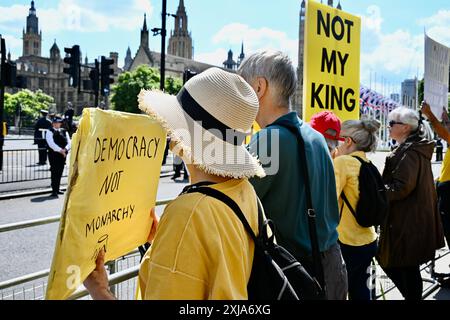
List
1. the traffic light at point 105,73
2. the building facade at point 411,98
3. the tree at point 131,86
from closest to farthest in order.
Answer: the traffic light at point 105,73 < the building facade at point 411,98 < the tree at point 131,86

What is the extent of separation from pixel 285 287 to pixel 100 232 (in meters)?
0.57

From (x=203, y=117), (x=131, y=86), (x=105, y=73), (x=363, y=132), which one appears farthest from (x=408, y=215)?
(x=131, y=86)

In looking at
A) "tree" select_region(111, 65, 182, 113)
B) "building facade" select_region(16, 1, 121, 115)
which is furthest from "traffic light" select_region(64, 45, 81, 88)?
"building facade" select_region(16, 1, 121, 115)

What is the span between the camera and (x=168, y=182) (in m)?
15.6

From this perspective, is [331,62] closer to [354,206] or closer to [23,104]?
[354,206]

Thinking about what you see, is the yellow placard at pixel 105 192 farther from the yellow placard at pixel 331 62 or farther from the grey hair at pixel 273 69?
the yellow placard at pixel 331 62

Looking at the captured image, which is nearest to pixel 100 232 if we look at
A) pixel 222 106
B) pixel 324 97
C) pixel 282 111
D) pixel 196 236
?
pixel 196 236

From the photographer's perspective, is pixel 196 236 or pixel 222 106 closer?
pixel 196 236

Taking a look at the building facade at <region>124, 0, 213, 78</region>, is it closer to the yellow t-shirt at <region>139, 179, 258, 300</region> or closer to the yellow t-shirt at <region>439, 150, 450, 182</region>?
the yellow t-shirt at <region>439, 150, 450, 182</region>

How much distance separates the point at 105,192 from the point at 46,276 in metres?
1.37

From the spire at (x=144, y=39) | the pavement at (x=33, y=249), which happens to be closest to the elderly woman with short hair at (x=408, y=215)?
the pavement at (x=33, y=249)

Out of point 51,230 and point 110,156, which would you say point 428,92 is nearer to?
point 110,156

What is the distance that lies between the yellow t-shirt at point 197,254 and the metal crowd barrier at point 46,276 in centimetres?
85

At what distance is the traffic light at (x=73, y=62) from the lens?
682 inches
